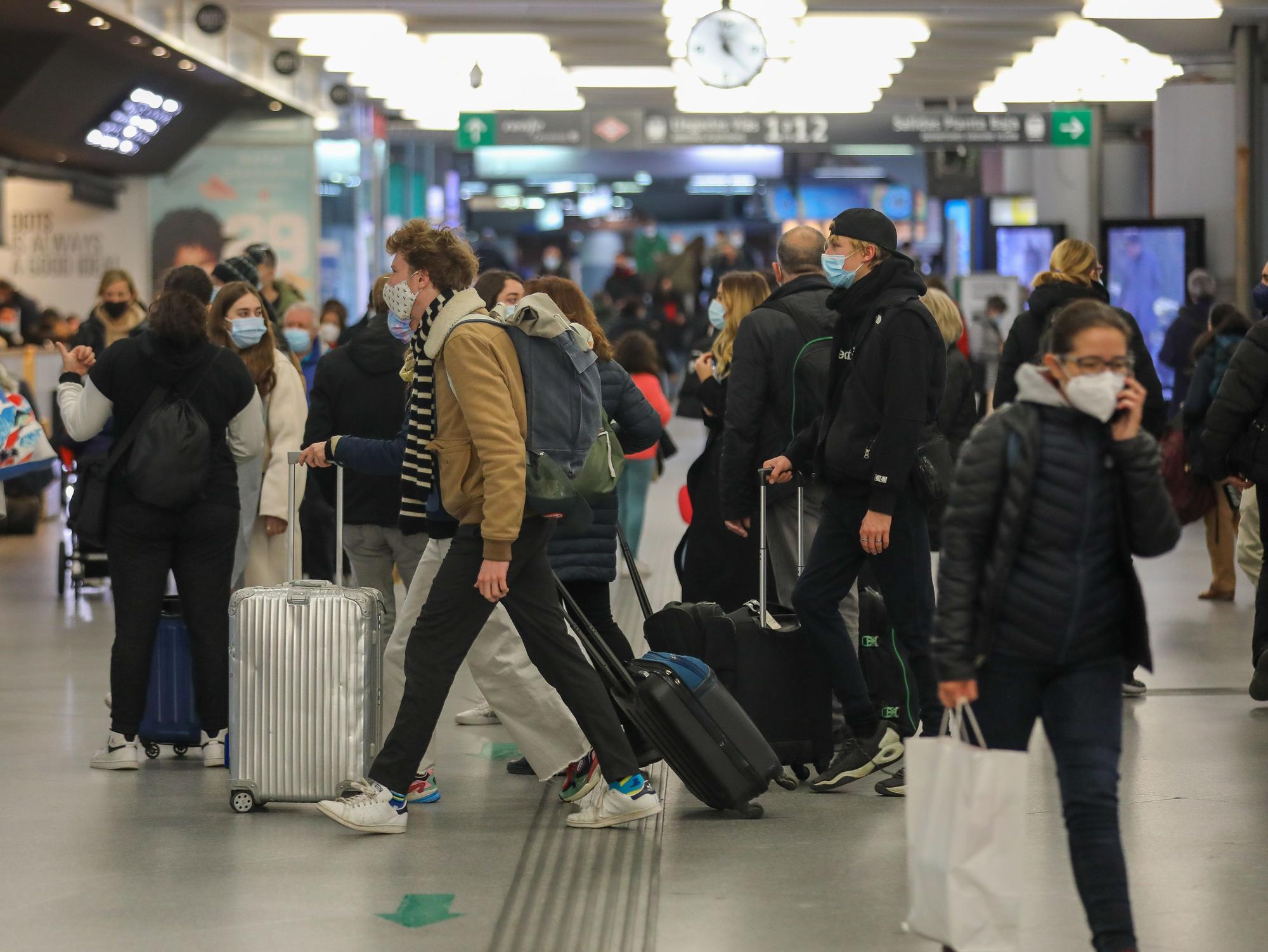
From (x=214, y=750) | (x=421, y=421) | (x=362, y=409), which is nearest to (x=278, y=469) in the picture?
(x=362, y=409)

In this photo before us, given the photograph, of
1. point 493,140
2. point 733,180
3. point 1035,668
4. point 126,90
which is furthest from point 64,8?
point 733,180

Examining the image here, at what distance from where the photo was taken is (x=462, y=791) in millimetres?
5863

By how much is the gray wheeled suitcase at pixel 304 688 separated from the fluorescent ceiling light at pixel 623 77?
51.1 ft

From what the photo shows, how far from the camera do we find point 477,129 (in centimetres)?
2069

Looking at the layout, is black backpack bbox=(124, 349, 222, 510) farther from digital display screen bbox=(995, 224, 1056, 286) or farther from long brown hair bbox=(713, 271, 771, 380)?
digital display screen bbox=(995, 224, 1056, 286)

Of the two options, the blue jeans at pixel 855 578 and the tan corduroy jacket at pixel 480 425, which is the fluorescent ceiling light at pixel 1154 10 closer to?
the blue jeans at pixel 855 578

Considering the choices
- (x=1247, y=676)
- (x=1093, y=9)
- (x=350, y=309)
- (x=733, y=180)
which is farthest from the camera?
(x=733, y=180)

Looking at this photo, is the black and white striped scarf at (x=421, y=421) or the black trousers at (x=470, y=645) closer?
the black trousers at (x=470, y=645)

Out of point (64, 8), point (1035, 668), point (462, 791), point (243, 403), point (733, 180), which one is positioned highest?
point (733, 180)

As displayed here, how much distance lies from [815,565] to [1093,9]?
446 inches

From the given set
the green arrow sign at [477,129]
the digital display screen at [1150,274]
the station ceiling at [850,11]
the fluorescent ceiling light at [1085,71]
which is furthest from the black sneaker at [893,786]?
the green arrow sign at [477,129]

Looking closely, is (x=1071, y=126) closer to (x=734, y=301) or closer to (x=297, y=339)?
(x=297, y=339)

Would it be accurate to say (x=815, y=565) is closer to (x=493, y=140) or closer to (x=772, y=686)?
(x=772, y=686)

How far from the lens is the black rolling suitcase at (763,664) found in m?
5.84
